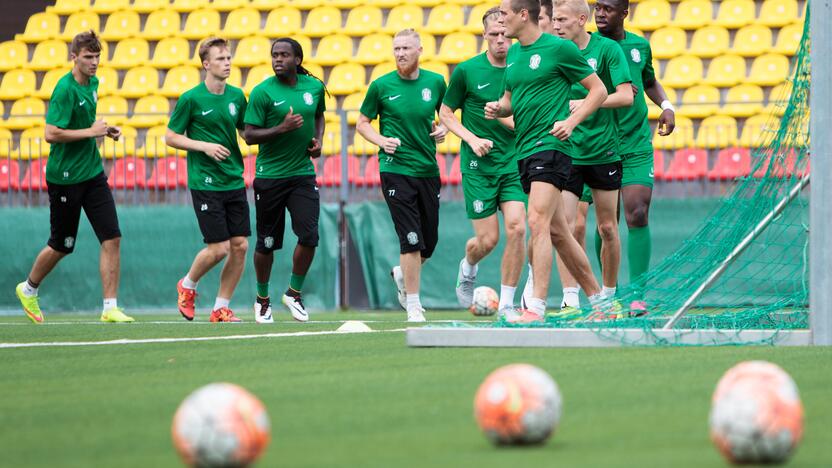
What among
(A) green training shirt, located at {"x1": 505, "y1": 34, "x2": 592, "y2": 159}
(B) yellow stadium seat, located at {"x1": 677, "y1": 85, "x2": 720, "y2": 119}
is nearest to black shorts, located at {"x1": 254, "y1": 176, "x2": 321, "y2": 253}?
(A) green training shirt, located at {"x1": 505, "y1": 34, "x2": 592, "y2": 159}

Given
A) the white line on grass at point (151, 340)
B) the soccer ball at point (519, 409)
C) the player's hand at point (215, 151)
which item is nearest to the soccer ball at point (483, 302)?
the white line on grass at point (151, 340)

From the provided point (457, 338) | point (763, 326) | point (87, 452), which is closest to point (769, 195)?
point (763, 326)

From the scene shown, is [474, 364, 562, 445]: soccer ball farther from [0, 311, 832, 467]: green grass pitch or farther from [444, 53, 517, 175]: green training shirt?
[444, 53, 517, 175]: green training shirt

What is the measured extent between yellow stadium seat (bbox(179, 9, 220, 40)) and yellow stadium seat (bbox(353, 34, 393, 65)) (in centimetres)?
268

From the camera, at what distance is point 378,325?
32.5ft

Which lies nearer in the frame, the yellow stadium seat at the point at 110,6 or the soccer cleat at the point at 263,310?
the soccer cleat at the point at 263,310

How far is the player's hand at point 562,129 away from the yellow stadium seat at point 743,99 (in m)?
8.91

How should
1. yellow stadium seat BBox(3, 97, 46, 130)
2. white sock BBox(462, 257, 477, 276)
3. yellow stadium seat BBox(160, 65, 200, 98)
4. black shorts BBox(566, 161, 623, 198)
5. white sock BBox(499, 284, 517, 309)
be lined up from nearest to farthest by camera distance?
black shorts BBox(566, 161, 623, 198)
white sock BBox(499, 284, 517, 309)
white sock BBox(462, 257, 477, 276)
yellow stadium seat BBox(3, 97, 46, 130)
yellow stadium seat BBox(160, 65, 200, 98)

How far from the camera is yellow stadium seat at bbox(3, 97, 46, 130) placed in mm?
19125

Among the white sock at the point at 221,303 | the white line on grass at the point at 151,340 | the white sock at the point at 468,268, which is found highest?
the white sock at the point at 468,268

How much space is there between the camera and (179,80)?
20031 mm

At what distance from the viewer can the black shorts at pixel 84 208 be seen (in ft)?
36.3

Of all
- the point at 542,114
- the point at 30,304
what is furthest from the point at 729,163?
the point at 30,304

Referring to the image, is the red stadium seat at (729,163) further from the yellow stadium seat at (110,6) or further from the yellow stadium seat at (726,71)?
the yellow stadium seat at (110,6)
